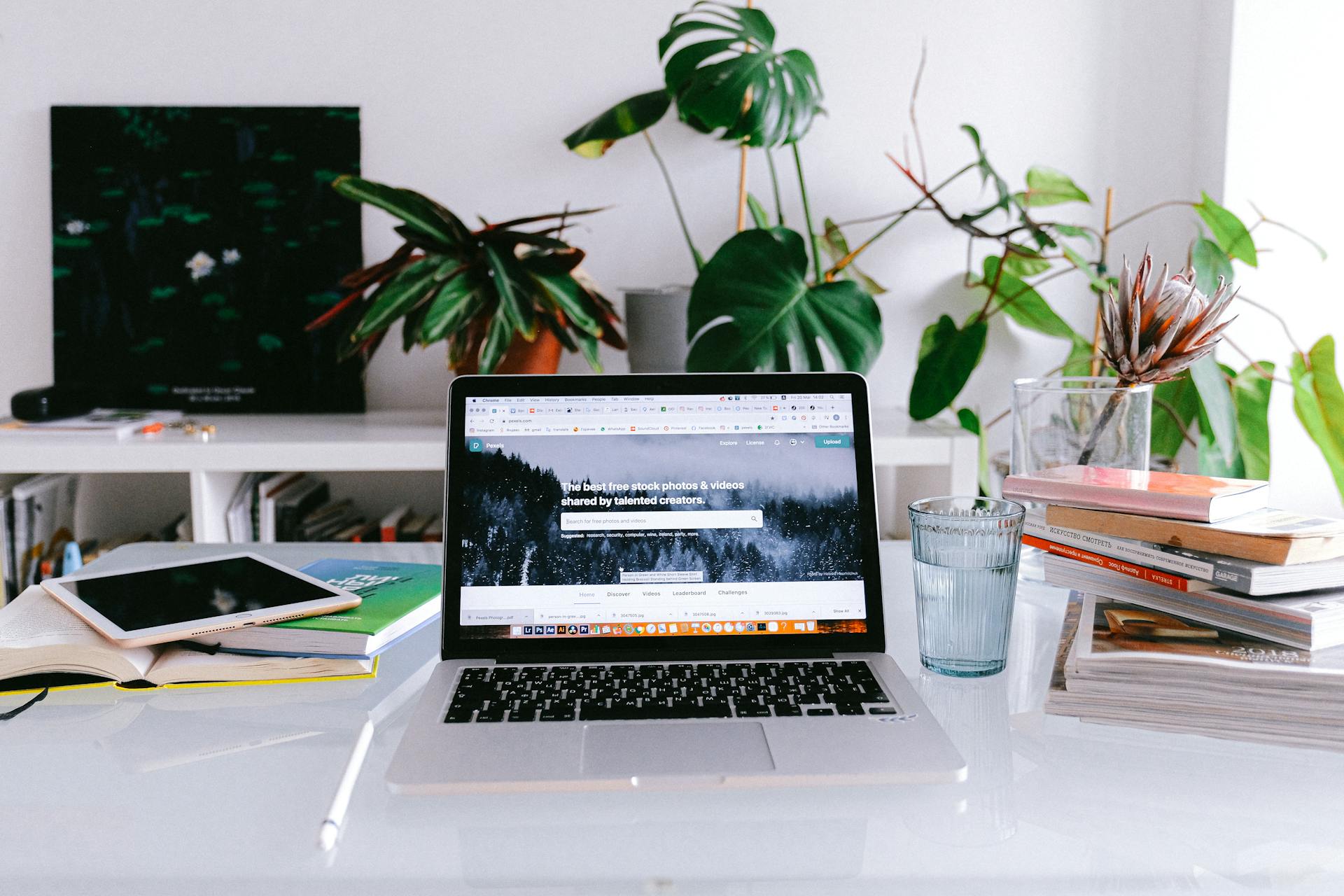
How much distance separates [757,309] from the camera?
173cm

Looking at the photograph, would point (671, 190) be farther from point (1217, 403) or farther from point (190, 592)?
point (190, 592)

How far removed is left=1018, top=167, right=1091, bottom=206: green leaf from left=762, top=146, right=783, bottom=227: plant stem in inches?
19.8

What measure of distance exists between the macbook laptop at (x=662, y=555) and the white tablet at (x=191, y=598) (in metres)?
0.15

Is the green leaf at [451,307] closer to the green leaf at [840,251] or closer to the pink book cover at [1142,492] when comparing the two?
the green leaf at [840,251]

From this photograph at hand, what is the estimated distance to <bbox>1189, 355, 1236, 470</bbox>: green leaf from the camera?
1.62m

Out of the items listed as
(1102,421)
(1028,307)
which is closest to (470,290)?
(1028,307)

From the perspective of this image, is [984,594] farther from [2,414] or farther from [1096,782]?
[2,414]

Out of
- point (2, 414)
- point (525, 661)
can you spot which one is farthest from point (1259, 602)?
point (2, 414)

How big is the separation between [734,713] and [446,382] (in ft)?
5.79

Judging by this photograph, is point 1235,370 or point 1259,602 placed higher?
point 1235,370

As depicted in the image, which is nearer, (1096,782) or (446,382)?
(1096,782)

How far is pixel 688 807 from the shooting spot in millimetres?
635

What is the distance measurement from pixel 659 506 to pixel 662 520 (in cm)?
1

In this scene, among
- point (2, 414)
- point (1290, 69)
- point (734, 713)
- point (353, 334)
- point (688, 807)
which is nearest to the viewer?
point (688, 807)
